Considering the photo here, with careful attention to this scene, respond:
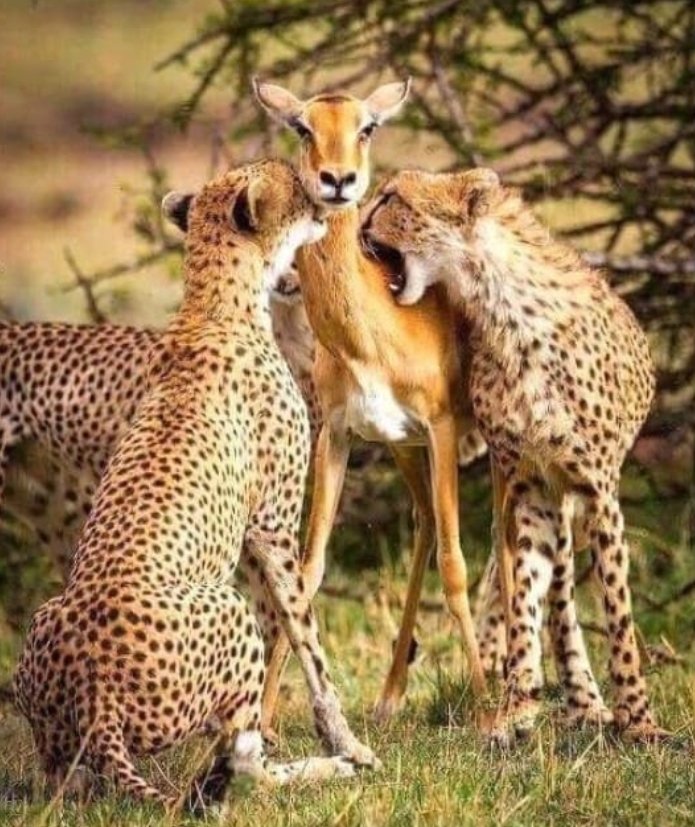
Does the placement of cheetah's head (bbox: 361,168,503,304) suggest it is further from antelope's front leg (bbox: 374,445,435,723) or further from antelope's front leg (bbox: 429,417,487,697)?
antelope's front leg (bbox: 374,445,435,723)

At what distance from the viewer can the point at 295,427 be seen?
261 inches

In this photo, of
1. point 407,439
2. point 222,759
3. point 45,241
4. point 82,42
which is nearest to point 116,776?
point 222,759

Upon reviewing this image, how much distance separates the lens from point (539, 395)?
6.73 metres

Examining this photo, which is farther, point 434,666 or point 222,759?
point 434,666

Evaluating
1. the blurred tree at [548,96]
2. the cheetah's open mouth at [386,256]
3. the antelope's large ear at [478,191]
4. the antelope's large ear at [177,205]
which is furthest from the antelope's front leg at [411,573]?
the blurred tree at [548,96]

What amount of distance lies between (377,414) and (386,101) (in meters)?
0.77

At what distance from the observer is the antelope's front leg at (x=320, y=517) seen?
273 inches

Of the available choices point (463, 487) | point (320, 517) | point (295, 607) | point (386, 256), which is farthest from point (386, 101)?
Result: point (463, 487)

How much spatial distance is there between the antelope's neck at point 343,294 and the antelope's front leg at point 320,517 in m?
0.26

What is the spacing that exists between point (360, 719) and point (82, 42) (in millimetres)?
15549

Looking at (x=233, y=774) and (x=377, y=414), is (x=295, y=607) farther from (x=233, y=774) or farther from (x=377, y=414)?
(x=233, y=774)

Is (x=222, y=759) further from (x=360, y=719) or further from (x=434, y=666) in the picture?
(x=434, y=666)

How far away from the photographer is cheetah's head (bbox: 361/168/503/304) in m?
6.88

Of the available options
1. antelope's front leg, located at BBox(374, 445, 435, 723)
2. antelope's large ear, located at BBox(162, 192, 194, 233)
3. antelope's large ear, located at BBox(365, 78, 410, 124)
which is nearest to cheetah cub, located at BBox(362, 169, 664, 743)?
antelope's large ear, located at BBox(365, 78, 410, 124)
